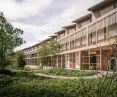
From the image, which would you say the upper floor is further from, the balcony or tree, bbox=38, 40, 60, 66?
tree, bbox=38, 40, 60, 66

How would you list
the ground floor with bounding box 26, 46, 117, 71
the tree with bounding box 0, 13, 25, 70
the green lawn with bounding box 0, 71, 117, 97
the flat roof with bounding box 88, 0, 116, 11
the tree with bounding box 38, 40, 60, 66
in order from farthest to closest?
the tree with bounding box 38, 40, 60, 66, the flat roof with bounding box 88, 0, 116, 11, the ground floor with bounding box 26, 46, 117, 71, the tree with bounding box 0, 13, 25, 70, the green lawn with bounding box 0, 71, 117, 97

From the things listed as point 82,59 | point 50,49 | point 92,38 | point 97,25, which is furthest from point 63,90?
point 50,49

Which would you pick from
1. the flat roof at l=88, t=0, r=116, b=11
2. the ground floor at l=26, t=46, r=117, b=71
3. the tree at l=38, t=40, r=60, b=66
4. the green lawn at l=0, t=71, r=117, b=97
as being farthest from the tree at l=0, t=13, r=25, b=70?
the tree at l=38, t=40, r=60, b=66

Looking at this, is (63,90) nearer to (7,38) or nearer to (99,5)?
(7,38)

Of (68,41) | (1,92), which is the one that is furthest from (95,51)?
(1,92)

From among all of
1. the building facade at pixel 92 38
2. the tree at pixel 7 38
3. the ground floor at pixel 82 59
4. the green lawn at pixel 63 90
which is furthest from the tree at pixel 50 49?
the green lawn at pixel 63 90

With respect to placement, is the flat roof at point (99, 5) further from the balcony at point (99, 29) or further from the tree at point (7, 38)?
the tree at point (7, 38)

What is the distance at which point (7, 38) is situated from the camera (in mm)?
36469

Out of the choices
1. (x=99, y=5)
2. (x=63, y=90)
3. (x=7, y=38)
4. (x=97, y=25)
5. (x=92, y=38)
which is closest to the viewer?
(x=63, y=90)

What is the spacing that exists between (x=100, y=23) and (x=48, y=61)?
1488 inches

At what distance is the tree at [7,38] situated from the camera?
115 feet

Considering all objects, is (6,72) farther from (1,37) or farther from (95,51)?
(95,51)

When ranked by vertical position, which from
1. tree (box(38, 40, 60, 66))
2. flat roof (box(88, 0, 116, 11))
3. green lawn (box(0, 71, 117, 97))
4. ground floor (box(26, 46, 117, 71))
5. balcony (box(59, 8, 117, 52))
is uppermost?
flat roof (box(88, 0, 116, 11))

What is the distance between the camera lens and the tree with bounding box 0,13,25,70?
35125 millimetres
